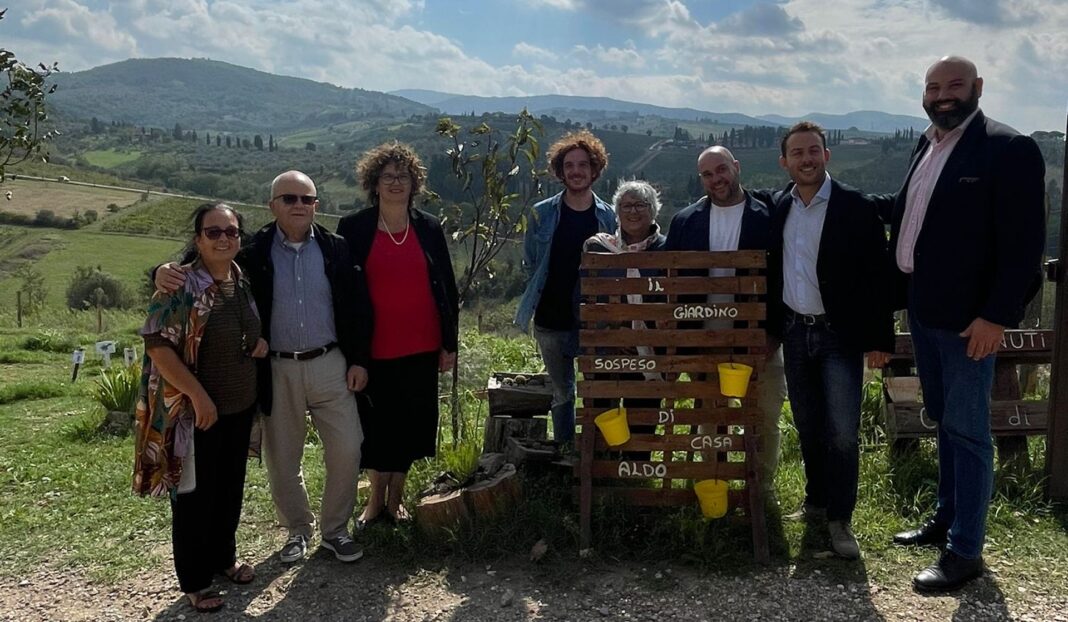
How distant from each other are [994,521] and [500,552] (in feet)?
10.1

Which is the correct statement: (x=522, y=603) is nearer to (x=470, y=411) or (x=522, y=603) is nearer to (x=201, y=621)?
(x=201, y=621)

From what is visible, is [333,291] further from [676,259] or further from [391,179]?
[676,259]

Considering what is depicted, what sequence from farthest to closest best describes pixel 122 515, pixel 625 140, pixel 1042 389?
1. pixel 625 140
2. pixel 1042 389
3. pixel 122 515

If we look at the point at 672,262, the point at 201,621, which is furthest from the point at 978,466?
the point at 201,621

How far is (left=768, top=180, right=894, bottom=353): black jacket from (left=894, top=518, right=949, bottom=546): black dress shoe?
3.81 feet

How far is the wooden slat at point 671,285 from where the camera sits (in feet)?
14.2

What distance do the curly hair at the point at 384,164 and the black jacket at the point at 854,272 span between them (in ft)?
7.75

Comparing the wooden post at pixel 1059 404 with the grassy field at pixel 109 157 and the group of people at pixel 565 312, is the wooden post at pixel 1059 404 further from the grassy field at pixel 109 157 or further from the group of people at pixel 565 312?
the grassy field at pixel 109 157

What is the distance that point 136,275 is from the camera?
2078 inches

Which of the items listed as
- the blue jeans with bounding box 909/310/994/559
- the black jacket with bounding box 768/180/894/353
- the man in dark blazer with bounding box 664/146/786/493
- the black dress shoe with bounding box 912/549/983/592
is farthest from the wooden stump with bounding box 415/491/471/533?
the blue jeans with bounding box 909/310/994/559

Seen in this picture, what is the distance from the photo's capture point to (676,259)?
4.36 m

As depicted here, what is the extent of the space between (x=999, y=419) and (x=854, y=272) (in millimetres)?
2245

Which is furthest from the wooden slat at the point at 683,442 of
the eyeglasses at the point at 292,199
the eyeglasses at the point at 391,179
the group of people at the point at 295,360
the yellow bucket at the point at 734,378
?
the eyeglasses at the point at 292,199

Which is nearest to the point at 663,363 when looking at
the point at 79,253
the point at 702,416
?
the point at 702,416
